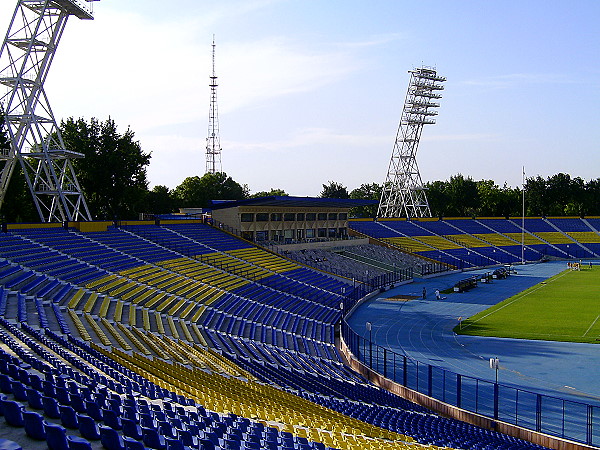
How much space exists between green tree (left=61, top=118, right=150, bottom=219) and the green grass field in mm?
37725

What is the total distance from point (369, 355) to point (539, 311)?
20369 mm

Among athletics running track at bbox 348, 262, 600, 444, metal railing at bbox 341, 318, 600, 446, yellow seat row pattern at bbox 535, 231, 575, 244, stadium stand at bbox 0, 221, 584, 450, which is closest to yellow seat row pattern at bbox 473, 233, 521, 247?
yellow seat row pattern at bbox 535, 231, 575, 244

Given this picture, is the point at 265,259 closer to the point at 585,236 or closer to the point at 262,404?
the point at 262,404

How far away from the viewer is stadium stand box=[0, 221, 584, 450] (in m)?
8.60

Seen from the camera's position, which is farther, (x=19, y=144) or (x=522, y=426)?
(x=19, y=144)

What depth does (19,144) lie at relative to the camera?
3962 cm

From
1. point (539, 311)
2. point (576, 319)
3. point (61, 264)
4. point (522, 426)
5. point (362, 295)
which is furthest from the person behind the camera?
point (362, 295)

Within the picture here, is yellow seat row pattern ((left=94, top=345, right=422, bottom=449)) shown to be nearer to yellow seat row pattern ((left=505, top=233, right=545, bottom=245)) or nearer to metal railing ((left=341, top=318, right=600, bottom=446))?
metal railing ((left=341, top=318, right=600, bottom=446))

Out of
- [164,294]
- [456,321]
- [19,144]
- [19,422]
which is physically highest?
[19,144]

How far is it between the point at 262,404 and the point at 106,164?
47522 mm

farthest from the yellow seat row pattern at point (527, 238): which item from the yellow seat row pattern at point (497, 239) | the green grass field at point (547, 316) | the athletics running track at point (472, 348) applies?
the athletics running track at point (472, 348)

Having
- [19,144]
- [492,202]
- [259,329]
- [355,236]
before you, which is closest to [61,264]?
[259,329]

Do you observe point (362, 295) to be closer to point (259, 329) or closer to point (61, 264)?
point (259, 329)

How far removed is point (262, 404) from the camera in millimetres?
14844
